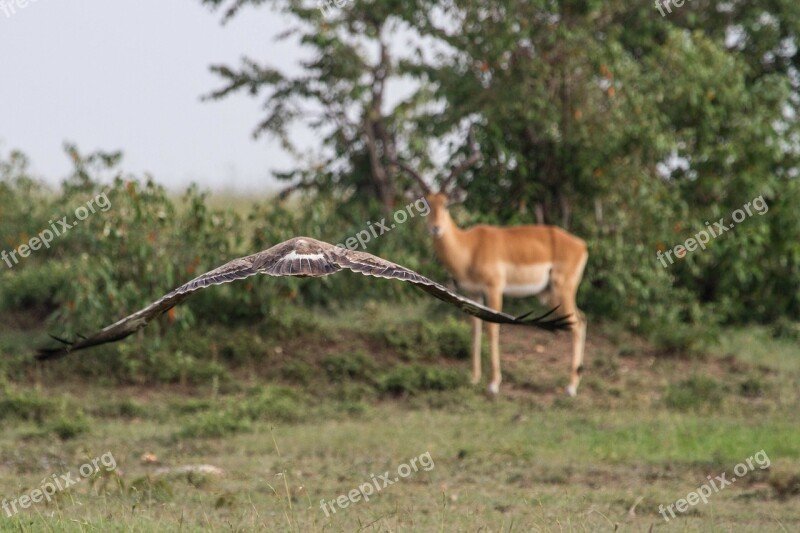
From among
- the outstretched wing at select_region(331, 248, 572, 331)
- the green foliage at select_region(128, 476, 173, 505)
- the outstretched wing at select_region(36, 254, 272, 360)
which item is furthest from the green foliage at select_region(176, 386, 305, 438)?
the outstretched wing at select_region(331, 248, 572, 331)

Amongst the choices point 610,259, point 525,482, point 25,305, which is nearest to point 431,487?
point 525,482

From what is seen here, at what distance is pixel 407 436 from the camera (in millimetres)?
9023

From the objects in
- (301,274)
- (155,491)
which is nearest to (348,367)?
(155,491)

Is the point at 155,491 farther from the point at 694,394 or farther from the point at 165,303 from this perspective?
the point at 694,394

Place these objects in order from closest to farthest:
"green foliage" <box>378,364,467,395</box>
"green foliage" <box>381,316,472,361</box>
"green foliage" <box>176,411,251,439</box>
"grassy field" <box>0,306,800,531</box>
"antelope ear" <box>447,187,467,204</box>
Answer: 1. "grassy field" <box>0,306,800,531</box>
2. "green foliage" <box>176,411,251,439</box>
3. "green foliage" <box>378,364,467,395</box>
4. "green foliage" <box>381,316,472,361</box>
5. "antelope ear" <box>447,187,467,204</box>

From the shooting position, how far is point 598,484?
7531 millimetres

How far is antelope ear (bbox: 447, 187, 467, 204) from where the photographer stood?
13008mm

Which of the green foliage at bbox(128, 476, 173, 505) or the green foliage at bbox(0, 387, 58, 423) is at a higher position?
the green foliage at bbox(0, 387, 58, 423)

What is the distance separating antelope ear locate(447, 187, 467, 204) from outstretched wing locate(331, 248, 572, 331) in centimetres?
763

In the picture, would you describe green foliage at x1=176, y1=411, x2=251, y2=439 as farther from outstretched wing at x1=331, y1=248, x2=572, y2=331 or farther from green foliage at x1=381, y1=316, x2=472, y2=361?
outstretched wing at x1=331, y1=248, x2=572, y2=331

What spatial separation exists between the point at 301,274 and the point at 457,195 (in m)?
8.50

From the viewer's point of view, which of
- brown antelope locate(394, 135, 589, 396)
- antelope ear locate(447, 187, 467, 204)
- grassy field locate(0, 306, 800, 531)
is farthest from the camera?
antelope ear locate(447, 187, 467, 204)

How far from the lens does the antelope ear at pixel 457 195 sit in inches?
512

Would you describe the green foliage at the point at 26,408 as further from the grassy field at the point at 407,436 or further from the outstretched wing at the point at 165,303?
the outstretched wing at the point at 165,303
